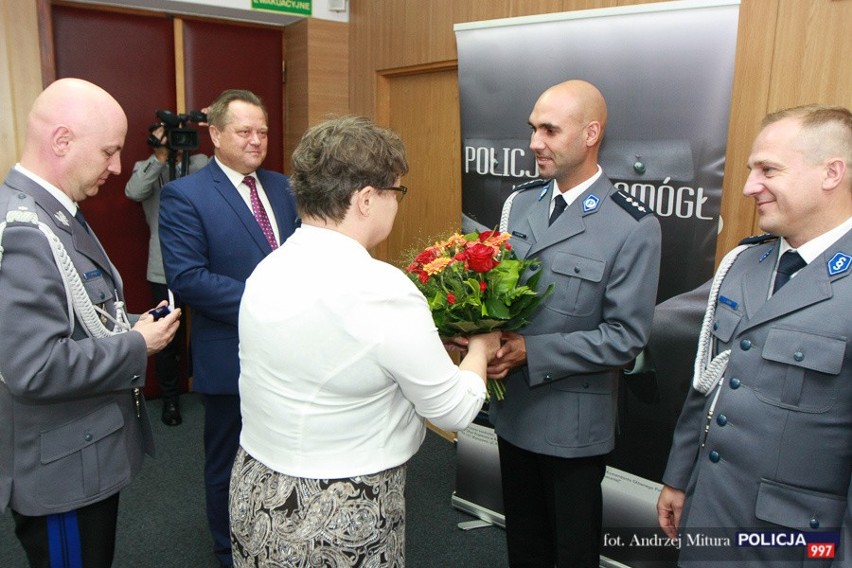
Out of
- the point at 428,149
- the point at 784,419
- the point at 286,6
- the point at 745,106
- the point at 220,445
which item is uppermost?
the point at 286,6

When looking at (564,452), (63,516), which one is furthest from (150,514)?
(564,452)

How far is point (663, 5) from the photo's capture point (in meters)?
2.28

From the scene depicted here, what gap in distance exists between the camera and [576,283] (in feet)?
6.25

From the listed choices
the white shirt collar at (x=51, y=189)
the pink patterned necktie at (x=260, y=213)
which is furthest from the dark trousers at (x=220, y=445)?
the white shirt collar at (x=51, y=189)

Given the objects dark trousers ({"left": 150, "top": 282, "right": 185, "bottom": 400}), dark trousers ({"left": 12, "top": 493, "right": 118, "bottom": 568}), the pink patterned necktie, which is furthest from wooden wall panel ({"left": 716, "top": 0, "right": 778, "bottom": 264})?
dark trousers ({"left": 150, "top": 282, "right": 185, "bottom": 400})

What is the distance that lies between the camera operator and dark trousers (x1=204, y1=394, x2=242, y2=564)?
1789 mm

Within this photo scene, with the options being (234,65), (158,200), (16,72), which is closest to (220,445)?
(158,200)

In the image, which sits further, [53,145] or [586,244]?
[586,244]

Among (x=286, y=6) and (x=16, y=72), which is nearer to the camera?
(x=16, y=72)

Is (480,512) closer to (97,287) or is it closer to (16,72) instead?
(97,287)

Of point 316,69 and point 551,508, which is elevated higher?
point 316,69

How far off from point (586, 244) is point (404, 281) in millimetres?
856

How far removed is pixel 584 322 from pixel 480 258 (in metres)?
0.44

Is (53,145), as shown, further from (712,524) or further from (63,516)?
(712,524)
